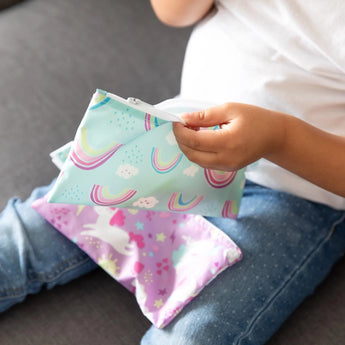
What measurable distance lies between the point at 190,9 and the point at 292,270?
0.41 m

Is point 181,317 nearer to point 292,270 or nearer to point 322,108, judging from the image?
point 292,270

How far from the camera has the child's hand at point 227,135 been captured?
55 centimetres

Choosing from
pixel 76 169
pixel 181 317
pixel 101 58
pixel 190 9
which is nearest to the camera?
pixel 76 169

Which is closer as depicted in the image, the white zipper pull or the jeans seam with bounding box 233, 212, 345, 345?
the white zipper pull

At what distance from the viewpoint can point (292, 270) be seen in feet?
2.28

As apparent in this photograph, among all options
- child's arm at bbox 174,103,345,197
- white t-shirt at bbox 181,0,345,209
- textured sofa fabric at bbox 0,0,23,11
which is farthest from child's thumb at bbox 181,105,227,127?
textured sofa fabric at bbox 0,0,23,11

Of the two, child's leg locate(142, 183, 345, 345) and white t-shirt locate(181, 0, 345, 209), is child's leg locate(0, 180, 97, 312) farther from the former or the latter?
white t-shirt locate(181, 0, 345, 209)

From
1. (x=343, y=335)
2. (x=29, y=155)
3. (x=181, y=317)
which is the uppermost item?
(x=29, y=155)

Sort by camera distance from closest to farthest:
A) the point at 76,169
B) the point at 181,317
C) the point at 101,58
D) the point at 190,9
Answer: the point at 76,169, the point at 181,317, the point at 190,9, the point at 101,58

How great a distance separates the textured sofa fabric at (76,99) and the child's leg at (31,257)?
38 millimetres

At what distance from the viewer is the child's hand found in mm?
554

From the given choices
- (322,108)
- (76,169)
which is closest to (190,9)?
(322,108)

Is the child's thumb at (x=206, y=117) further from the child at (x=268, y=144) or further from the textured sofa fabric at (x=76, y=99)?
the textured sofa fabric at (x=76, y=99)

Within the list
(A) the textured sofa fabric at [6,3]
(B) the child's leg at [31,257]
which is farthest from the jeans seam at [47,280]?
(A) the textured sofa fabric at [6,3]
